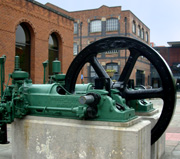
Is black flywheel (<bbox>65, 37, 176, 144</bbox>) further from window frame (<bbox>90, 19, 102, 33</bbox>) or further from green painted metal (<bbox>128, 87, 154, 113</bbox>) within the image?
window frame (<bbox>90, 19, 102, 33</bbox>)

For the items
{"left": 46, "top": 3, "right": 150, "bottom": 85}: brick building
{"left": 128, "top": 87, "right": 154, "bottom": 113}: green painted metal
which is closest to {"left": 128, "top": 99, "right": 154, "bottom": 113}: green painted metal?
{"left": 128, "top": 87, "right": 154, "bottom": 113}: green painted metal

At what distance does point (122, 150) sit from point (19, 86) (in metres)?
2.07

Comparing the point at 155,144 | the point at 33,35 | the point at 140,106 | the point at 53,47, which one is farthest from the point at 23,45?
the point at 155,144

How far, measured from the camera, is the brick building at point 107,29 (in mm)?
35719

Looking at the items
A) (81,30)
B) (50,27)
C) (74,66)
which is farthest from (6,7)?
(81,30)

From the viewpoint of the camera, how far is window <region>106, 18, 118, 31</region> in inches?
1442

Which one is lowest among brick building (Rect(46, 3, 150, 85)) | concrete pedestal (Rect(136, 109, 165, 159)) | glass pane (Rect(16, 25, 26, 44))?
concrete pedestal (Rect(136, 109, 165, 159))

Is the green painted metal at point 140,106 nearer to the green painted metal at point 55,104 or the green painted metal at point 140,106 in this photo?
the green painted metal at point 140,106

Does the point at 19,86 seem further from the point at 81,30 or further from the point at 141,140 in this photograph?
the point at 81,30

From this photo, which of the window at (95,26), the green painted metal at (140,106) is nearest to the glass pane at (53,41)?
the green painted metal at (140,106)

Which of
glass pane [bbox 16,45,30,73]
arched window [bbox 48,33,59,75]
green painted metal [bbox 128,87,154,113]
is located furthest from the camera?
arched window [bbox 48,33,59,75]

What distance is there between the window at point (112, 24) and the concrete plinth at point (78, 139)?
33257 millimetres

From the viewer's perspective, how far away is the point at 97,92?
3873 millimetres

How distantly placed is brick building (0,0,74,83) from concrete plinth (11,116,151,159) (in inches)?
365
